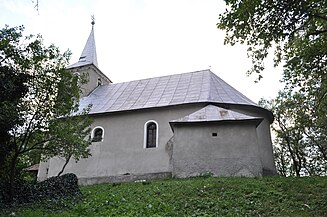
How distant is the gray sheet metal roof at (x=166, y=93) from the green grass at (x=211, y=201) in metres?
8.27

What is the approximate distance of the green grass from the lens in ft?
27.7

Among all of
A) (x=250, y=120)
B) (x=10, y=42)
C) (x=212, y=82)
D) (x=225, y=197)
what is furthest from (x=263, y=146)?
(x=10, y=42)

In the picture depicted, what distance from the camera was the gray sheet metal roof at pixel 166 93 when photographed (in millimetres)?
19266

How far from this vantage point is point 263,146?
1797 cm

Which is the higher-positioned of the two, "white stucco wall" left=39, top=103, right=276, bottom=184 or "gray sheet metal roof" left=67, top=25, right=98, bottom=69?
"gray sheet metal roof" left=67, top=25, right=98, bottom=69

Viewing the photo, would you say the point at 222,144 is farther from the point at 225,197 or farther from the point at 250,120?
the point at 225,197

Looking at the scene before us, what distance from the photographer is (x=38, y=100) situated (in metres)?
10.5

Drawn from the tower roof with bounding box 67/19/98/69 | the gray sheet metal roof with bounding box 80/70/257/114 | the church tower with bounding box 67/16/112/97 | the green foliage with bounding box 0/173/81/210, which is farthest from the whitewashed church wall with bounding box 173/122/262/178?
the tower roof with bounding box 67/19/98/69

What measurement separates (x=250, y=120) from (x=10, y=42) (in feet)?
35.1

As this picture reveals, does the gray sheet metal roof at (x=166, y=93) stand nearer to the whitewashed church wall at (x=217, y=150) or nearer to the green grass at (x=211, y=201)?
the whitewashed church wall at (x=217, y=150)

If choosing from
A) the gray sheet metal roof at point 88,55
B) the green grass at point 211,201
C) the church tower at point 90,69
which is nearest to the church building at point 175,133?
the church tower at point 90,69

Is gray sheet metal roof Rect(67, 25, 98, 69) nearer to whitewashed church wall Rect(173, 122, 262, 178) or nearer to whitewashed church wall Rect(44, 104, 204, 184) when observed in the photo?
whitewashed church wall Rect(44, 104, 204, 184)

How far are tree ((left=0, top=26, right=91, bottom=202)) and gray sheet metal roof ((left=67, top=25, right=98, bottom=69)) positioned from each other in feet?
56.1

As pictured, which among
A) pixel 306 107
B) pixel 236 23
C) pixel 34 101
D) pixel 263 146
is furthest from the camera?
pixel 263 146
